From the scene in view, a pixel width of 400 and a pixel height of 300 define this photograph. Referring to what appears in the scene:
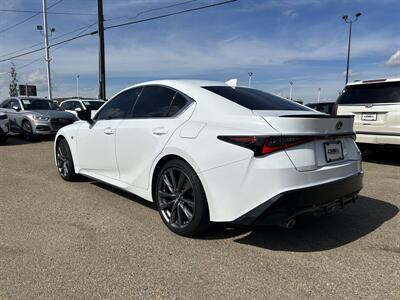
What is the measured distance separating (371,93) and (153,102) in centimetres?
536

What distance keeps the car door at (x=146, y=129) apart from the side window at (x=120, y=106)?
5.8 inches

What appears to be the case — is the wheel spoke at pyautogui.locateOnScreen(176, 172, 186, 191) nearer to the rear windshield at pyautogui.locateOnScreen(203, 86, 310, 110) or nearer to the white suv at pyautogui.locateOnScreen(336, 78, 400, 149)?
the rear windshield at pyautogui.locateOnScreen(203, 86, 310, 110)

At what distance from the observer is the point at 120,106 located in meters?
4.98

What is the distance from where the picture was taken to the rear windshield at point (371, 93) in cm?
749

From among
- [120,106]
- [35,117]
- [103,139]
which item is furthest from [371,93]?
[35,117]

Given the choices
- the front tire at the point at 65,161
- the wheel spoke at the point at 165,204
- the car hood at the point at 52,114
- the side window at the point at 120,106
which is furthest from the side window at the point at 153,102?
the car hood at the point at 52,114

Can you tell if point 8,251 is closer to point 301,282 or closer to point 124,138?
point 124,138

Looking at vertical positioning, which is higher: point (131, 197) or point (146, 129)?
point (146, 129)

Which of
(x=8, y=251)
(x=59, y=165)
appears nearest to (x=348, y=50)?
(x=59, y=165)

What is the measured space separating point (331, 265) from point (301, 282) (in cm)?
43

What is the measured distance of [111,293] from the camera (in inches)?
109

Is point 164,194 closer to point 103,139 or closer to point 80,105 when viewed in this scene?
point 103,139

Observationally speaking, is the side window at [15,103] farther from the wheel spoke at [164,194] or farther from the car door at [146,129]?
the wheel spoke at [164,194]

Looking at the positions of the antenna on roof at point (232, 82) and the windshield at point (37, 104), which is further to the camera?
the windshield at point (37, 104)
